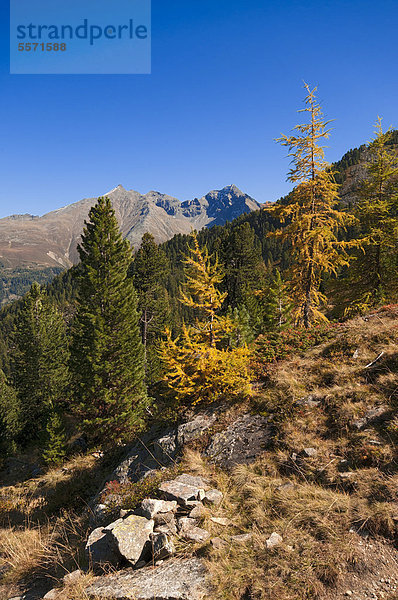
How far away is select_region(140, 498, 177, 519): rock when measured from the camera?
5.70 meters

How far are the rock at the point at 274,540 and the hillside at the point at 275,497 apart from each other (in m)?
0.02

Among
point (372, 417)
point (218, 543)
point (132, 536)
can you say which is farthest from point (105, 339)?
point (372, 417)

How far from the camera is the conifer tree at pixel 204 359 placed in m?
9.88

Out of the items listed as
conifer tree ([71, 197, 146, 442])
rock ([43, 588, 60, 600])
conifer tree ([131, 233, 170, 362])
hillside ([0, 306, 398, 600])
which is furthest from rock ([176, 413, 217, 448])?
conifer tree ([131, 233, 170, 362])

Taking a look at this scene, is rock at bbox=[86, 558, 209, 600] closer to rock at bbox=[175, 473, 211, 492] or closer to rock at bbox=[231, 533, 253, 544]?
rock at bbox=[231, 533, 253, 544]

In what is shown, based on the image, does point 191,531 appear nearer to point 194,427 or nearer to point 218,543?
point 218,543

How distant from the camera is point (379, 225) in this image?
18.8 metres

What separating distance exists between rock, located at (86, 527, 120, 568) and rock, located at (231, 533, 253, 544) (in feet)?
7.04

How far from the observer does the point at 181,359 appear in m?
10.6

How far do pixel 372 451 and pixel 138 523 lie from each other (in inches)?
195

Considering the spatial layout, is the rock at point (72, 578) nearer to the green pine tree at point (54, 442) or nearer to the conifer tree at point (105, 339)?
the conifer tree at point (105, 339)

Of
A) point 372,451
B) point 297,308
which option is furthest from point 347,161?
point 372,451

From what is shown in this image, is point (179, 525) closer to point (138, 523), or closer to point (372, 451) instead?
point (138, 523)

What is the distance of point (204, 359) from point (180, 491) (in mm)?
4395
